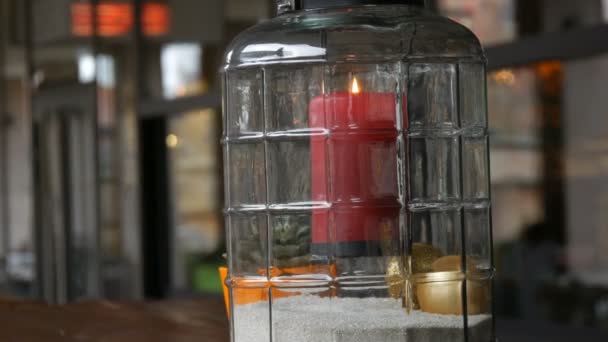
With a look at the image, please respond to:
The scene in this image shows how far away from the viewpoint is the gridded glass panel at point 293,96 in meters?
0.60

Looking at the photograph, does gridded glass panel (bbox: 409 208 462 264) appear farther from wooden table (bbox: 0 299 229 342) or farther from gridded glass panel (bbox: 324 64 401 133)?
wooden table (bbox: 0 299 229 342)

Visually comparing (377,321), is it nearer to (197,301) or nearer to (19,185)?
(197,301)

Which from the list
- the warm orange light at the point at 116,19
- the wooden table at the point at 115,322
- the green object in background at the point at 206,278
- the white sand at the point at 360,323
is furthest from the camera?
the warm orange light at the point at 116,19

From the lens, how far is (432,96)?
1.97ft

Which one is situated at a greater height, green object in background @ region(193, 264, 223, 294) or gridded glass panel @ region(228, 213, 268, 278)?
gridded glass panel @ region(228, 213, 268, 278)

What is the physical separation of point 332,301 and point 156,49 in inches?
158

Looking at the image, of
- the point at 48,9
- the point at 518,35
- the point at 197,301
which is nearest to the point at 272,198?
the point at 197,301

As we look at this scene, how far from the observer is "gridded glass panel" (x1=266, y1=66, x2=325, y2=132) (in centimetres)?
60

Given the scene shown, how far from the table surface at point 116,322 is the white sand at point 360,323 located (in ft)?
0.69

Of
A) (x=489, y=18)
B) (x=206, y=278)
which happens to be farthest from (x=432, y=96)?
(x=206, y=278)

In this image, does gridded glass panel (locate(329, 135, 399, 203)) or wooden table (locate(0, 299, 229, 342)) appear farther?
wooden table (locate(0, 299, 229, 342))

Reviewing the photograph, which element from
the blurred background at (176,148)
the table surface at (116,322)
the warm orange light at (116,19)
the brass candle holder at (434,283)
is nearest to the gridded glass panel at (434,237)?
the brass candle holder at (434,283)

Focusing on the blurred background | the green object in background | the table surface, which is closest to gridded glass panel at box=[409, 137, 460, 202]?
the table surface

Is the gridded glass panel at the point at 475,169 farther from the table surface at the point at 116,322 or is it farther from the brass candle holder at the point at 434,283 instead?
the table surface at the point at 116,322
